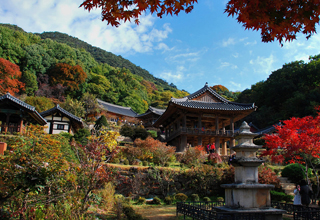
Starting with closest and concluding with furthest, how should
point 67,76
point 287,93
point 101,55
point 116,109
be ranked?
point 287,93 < point 67,76 < point 116,109 < point 101,55

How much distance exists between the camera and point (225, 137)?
89.8ft

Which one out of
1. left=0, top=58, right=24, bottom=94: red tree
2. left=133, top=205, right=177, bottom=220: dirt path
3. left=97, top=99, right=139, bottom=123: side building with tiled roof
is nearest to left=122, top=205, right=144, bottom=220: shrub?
left=133, top=205, right=177, bottom=220: dirt path

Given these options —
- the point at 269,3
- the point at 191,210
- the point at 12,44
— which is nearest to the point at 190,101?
the point at 191,210

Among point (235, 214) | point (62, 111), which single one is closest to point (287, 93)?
point (62, 111)

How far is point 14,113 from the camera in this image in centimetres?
2144

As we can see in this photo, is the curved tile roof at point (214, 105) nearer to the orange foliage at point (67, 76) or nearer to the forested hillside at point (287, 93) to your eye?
the forested hillside at point (287, 93)

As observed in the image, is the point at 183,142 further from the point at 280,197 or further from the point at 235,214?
the point at 235,214

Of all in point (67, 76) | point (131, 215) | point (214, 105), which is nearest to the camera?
point (131, 215)

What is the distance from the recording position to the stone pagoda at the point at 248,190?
7812mm

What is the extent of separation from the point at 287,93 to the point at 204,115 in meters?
25.8

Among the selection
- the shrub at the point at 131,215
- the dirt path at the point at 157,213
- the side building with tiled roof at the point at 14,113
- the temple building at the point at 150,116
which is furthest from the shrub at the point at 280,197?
the temple building at the point at 150,116

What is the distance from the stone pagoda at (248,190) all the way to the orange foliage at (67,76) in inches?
1816

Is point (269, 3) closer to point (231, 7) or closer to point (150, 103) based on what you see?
point (231, 7)

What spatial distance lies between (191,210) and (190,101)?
20190 mm
